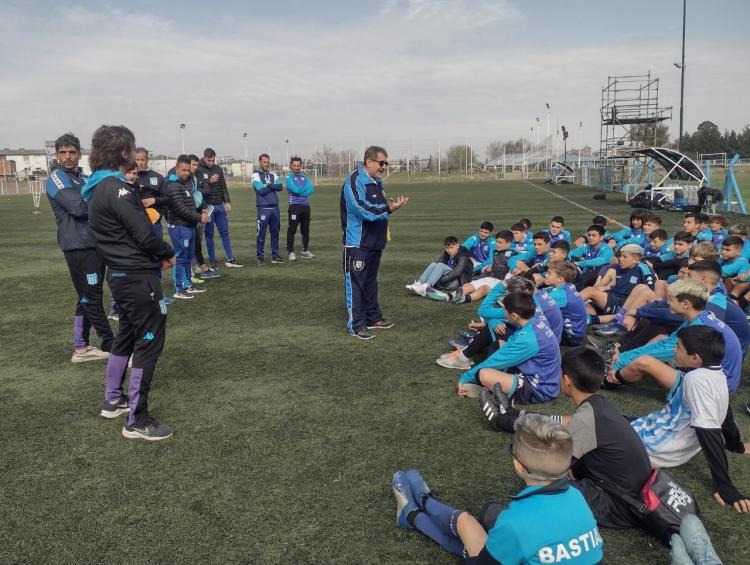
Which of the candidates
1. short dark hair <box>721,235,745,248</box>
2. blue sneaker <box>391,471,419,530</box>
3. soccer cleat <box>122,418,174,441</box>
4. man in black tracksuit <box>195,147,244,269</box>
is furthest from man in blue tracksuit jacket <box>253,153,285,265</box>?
blue sneaker <box>391,471,419,530</box>

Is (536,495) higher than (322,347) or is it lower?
higher

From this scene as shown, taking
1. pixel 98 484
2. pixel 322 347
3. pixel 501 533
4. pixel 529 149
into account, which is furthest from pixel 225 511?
pixel 529 149

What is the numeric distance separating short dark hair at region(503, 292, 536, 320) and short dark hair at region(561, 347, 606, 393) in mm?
1365

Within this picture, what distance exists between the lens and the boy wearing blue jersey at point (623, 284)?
24.5 ft

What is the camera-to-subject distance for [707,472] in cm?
387

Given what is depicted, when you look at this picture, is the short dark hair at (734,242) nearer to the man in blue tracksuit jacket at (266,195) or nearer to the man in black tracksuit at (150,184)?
the man in black tracksuit at (150,184)

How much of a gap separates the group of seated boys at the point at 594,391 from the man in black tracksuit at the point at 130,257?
2.13m

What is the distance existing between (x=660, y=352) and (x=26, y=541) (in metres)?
4.79

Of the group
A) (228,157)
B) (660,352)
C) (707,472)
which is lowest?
(707,472)

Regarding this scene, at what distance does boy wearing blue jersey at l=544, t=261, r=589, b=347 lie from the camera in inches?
239

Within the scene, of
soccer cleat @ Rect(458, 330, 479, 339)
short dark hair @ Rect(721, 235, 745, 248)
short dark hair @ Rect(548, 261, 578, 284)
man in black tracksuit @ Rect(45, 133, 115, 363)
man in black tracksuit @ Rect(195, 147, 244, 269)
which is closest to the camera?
man in black tracksuit @ Rect(45, 133, 115, 363)

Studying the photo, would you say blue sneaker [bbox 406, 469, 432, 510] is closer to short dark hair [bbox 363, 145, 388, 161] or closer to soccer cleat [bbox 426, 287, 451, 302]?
short dark hair [bbox 363, 145, 388, 161]

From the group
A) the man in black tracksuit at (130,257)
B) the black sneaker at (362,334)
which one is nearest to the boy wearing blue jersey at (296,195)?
the black sneaker at (362,334)

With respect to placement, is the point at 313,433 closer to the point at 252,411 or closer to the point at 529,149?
the point at 252,411
